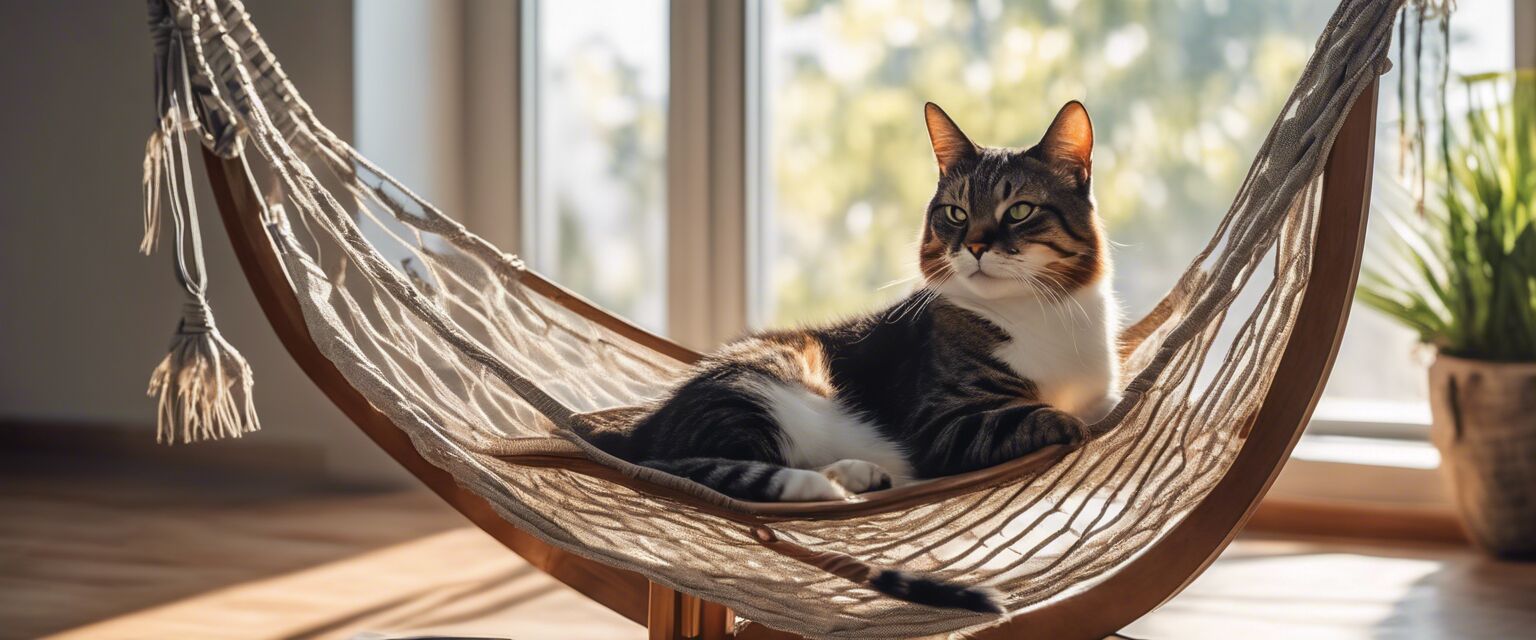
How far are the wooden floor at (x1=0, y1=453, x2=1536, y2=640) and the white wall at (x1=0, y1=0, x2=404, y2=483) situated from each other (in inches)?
14.0

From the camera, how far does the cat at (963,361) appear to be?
122 centimetres

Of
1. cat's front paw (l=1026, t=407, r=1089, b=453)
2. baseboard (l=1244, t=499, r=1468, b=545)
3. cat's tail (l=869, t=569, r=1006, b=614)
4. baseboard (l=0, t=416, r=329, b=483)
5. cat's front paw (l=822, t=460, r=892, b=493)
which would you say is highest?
cat's front paw (l=1026, t=407, r=1089, b=453)

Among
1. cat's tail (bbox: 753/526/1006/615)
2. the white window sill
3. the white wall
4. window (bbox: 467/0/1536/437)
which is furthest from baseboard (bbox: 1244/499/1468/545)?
the white wall

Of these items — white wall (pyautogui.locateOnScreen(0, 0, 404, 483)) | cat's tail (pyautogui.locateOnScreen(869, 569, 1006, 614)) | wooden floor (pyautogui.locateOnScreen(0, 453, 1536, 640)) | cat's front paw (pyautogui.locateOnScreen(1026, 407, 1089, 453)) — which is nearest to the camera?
cat's tail (pyautogui.locateOnScreen(869, 569, 1006, 614))

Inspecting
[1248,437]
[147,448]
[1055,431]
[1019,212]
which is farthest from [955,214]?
[147,448]

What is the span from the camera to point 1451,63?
6.99 feet

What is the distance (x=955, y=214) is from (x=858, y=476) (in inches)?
13.3

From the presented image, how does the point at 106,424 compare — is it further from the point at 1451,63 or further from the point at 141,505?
the point at 1451,63

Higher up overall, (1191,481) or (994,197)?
(994,197)

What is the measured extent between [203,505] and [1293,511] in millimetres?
1989

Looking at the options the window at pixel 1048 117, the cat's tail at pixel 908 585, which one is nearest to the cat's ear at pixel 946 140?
the cat's tail at pixel 908 585

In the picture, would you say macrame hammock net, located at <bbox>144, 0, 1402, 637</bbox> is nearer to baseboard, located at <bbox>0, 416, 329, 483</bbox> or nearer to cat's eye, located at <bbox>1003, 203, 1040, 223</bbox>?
cat's eye, located at <bbox>1003, 203, 1040, 223</bbox>

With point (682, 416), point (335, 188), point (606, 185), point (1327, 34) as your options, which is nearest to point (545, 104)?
point (606, 185)

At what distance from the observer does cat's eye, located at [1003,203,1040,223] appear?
127 centimetres
